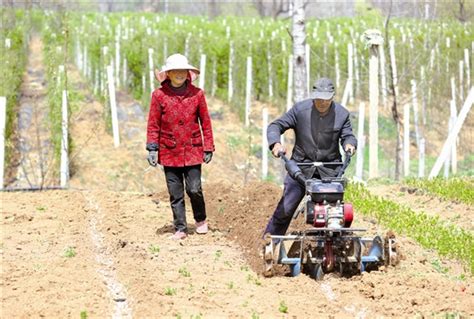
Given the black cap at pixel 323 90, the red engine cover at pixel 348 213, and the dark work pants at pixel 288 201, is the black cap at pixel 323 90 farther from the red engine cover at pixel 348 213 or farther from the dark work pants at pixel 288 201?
the red engine cover at pixel 348 213

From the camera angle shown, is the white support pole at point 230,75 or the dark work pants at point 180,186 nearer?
the dark work pants at point 180,186

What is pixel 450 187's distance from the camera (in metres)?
12.7

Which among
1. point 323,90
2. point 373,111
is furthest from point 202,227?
point 373,111

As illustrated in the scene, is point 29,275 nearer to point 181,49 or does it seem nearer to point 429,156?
point 429,156

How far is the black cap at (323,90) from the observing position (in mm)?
8289

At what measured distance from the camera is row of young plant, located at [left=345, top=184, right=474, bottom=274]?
9109 mm

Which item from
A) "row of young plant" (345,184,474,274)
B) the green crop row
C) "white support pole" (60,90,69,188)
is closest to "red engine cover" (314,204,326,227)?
"row of young plant" (345,184,474,274)

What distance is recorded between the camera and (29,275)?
811 cm

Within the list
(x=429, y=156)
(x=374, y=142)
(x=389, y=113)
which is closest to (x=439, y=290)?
(x=374, y=142)

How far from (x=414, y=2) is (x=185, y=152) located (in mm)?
10300

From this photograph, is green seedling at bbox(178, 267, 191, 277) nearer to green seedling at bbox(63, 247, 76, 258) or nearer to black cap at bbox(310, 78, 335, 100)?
green seedling at bbox(63, 247, 76, 258)

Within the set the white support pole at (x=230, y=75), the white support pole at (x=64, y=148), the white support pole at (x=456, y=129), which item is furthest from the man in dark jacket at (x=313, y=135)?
→ the white support pole at (x=230, y=75)

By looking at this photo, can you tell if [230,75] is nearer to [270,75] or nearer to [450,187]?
[270,75]

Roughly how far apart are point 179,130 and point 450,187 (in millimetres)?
4594
